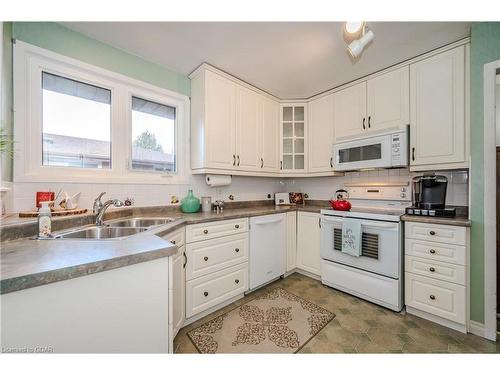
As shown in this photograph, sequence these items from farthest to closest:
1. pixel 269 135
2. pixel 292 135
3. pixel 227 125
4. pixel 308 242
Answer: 1. pixel 292 135
2. pixel 269 135
3. pixel 308 242
4. pixel 227 125

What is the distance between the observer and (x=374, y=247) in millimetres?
1951

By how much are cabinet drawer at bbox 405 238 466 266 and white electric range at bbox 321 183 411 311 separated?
0.08m

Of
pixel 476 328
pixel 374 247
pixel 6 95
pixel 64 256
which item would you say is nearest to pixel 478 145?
pixel 374 247

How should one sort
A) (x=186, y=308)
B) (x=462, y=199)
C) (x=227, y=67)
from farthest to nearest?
(x=227, y=67)
(x=462, y=199)
(x=186, y=308)

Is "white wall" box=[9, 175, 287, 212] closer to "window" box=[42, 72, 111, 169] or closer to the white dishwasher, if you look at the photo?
"window" box=[42, 72, 111, 169]

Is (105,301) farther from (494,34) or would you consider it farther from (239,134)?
(494,34)

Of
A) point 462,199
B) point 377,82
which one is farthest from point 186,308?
point 377,82

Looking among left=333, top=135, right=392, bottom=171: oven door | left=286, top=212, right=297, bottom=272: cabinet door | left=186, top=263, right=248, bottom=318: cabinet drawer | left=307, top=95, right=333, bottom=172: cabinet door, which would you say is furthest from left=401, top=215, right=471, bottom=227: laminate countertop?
left=186, top=263, right=248, bottom=318: cabinet drawer

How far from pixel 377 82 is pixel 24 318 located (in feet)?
10.2

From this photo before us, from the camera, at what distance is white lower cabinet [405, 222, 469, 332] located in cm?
157

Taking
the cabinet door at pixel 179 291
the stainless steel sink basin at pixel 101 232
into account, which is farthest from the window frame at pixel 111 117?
the cabinet door at pixel 179 291

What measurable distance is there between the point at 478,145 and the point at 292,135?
1864 millimetres

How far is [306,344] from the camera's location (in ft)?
4.79

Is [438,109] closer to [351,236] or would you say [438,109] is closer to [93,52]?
[351,236]
